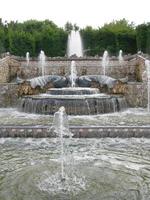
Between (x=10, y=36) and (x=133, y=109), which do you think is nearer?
(x=133, y=109)

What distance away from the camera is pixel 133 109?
1582 centimetres

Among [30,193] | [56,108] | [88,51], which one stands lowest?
[30,193]

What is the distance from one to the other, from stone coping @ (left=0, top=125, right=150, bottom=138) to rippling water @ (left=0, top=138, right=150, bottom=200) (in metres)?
0.21

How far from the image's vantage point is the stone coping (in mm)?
10094

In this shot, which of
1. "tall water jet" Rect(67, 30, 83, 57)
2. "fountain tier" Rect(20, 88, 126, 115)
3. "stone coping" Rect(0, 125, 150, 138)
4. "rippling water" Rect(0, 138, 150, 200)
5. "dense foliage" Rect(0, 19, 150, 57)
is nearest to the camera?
"rippling water" Rect(0, 138, 150, 200)

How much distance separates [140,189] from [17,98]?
450 inches

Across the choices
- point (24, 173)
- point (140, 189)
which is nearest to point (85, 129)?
point (24, 173)

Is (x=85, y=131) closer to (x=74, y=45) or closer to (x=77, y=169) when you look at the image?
(x=77, y=169)

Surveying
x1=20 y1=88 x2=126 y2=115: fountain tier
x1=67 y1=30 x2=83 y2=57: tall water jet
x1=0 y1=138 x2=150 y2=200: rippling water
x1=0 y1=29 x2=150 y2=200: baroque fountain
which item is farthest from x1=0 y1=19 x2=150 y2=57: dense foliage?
x1=0 y1=138 x2=150 y2=200: rippling water

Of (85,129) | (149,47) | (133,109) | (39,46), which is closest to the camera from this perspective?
(85,129)

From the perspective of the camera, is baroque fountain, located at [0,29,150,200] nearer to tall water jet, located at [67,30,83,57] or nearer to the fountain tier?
the fountain tier

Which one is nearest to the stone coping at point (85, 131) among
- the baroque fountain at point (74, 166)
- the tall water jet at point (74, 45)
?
the baroque fountain at point (74, 166)

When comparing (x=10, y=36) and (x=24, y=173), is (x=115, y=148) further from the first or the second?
(x=10, y=36)

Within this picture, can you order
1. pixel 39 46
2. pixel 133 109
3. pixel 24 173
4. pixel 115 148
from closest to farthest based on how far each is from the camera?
1. pixel 24 173
2. pixel 115 148
3. pixel 133 109
4. pixel 39 46
